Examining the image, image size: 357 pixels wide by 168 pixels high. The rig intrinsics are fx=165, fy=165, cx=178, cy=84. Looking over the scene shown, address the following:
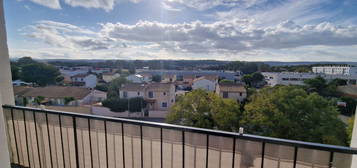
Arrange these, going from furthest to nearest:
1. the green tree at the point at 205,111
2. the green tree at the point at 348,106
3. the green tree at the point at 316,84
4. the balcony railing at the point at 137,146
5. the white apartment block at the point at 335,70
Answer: the green tree at the point at 205,111 → the green tree at the point at 316,84 → the white apartment block at the point at 335,70 → the green tree at the point at 348,106 → the balcony railing at the point at 137,146

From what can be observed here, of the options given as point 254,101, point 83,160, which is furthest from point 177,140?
point 254,101

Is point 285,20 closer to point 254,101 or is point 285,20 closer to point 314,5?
point 314,5

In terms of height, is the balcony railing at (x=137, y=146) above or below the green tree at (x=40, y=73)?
below

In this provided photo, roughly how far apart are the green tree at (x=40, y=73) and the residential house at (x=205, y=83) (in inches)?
59.4

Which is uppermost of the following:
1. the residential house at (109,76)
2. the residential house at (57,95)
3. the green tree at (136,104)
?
the residential house at (109,76)

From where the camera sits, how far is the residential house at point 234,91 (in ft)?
5.77

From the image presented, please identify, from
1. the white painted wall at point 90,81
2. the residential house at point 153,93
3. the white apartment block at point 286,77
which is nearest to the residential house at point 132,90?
the residential house at point 153,93

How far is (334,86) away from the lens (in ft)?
4.91

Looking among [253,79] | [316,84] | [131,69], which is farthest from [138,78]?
[316,84]

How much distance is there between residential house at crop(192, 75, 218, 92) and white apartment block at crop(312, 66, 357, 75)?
3.20 ft

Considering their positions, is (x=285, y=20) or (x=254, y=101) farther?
(x=254, y=101)

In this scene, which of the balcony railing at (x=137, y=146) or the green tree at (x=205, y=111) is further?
the green tree at (x=205, y=111)

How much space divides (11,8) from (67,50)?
603 mm

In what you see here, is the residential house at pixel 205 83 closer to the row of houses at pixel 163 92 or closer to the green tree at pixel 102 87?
the row of houses at pixel 163 92
